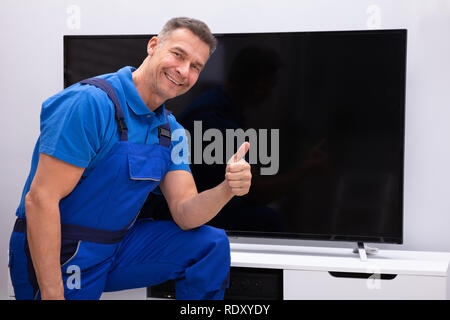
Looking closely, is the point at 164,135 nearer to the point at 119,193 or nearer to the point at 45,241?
the point at 119,193

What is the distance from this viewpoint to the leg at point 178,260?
1588 millimetres

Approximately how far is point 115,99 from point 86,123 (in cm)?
17

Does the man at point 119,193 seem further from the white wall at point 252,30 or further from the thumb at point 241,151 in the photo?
the white wall at point 252,30

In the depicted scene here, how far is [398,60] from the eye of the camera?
2.03 meters

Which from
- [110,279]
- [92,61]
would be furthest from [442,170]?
[92,61]

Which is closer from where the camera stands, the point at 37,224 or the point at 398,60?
the point at 37,224

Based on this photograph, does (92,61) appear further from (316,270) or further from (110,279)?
(316,270)

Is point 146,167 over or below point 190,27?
below

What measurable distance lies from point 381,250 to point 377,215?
23 cm

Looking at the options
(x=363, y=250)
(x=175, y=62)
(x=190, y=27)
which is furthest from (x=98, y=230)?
(x=363, y=250)

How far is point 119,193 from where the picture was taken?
1.50m

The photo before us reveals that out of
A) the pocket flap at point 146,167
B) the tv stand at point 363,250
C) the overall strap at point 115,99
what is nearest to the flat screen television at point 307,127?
the tv stand at point 363,250

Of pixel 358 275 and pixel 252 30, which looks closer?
pixel 358 275
